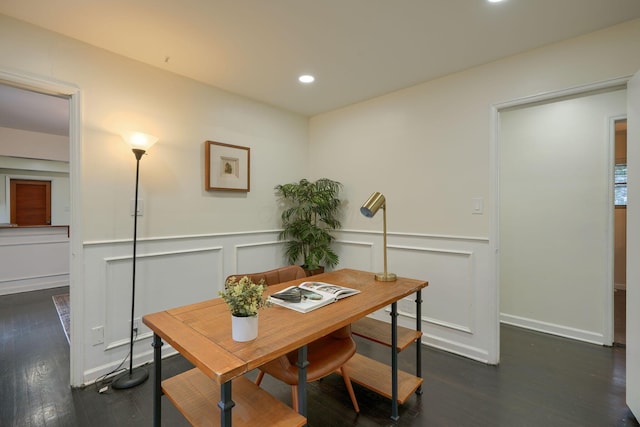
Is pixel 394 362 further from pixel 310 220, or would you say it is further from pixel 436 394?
pixel 310 220

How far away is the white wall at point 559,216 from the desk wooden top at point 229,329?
2244 millimetres

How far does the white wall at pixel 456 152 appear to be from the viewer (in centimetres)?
210

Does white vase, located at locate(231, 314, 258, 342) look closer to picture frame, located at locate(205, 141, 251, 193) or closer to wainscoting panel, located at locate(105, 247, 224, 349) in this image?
wainscoting panel, located at locate(105, 247, 224, 349)

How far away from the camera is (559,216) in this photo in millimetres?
2998

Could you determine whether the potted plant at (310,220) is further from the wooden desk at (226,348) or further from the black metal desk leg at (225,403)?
the black metal desk leg at (225,403)

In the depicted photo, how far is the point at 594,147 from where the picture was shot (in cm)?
281

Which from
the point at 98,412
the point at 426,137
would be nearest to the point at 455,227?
the point at 426,137

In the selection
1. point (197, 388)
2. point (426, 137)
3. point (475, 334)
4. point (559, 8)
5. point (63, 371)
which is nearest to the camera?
point (197, 388)

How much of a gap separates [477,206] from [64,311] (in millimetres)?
4601

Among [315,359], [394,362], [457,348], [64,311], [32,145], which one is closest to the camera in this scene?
[315,359]

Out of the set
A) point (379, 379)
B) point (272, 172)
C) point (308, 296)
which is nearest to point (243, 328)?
point (308, 296)

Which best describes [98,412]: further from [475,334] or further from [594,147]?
[594,147]

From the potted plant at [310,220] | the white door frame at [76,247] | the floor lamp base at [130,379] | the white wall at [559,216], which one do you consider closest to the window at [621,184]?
the white wall at [559,216]

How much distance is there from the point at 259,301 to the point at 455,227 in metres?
2.07
